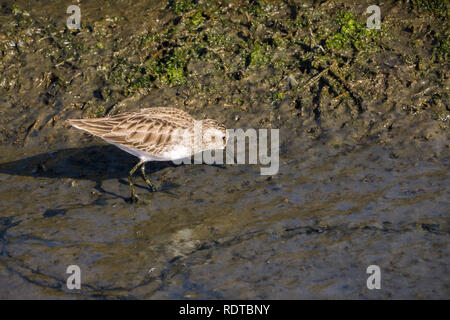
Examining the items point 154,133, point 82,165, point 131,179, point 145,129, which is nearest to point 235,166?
point 154,133

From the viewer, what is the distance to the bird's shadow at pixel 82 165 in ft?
32.6

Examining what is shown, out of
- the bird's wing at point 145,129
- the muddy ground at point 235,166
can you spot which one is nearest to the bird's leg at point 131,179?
the muddy ground at point 235,166

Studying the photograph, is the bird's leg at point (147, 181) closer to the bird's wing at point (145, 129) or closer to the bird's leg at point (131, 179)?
the bird's leg at point (131, 179)

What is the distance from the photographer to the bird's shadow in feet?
32.6

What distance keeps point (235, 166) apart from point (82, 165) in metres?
2.70

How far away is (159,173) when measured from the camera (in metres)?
10.0

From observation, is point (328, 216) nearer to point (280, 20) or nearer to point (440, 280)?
point (440, 280)

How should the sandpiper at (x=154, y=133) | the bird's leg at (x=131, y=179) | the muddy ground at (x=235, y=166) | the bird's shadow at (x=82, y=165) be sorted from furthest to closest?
the bird's shadow at (x=82, y=165) < the sandpiper at (x=154, y=133) < the bird's leg at (x=131, y=179) < the muddy ground at (x=235, y=166)

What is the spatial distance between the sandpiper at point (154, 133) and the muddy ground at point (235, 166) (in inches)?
17.5

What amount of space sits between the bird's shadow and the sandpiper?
0.49 metres
